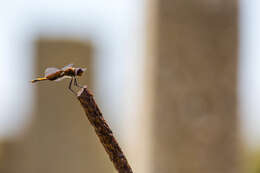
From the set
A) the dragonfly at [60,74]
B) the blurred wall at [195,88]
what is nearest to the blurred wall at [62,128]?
the blurred wall at [195,88]

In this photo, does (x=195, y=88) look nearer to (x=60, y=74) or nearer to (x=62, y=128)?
(x=62, y=128)

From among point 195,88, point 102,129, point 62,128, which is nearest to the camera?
point 102,129

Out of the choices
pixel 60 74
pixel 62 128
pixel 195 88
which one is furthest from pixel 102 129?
pixel 62 128

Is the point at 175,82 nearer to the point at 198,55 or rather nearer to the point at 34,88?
the point at 198,55

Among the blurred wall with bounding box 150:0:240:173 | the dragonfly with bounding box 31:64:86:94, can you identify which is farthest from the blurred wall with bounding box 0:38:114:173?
the dragonfly with bounding box 31:64:86:94

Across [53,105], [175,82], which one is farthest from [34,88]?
[175,82]

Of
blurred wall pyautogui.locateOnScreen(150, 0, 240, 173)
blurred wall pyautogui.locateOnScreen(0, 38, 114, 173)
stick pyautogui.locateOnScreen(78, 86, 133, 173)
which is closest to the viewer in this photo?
stick pyautogui.locateOnScreen(78, 86, 133, 173)

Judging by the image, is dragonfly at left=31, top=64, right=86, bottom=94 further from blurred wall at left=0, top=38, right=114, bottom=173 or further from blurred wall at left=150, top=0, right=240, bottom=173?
blurred wall at left=0, top=38, right=114, bottom=173
